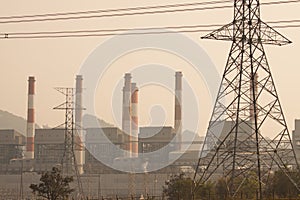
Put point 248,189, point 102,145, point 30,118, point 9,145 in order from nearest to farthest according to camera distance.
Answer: point 248,189 → point 30,118 → point 102,145 → point 9,145

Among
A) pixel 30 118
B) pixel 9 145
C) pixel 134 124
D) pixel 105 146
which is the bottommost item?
pixel 105 146

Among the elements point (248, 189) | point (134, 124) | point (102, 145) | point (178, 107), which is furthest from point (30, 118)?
point (248, 189)

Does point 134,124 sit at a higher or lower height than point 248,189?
higher

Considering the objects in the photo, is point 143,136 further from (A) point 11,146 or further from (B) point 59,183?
(B) point 59,183

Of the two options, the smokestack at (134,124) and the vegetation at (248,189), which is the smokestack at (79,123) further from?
the vegetation at (248,189)

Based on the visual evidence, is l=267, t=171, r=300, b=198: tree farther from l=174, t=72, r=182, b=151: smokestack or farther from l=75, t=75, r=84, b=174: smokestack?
l=75, t=75, r=84, b=174: smokestack

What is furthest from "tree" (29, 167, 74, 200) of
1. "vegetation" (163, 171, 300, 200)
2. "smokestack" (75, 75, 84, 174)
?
"smokestack" (75, 75, 84, 174)

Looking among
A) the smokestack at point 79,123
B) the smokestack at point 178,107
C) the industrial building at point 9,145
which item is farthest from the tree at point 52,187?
the industrial building at point 9,145

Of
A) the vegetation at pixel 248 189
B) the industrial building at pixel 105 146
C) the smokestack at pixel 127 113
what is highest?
the smokestack at pixel 127 113

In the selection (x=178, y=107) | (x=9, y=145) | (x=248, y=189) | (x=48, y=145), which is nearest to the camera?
(x=248, y=189)

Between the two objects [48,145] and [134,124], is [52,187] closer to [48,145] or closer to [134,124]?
[134,124]

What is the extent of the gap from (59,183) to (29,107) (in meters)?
30.8

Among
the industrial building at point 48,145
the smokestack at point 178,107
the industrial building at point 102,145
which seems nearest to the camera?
the smokestack at point 178,107

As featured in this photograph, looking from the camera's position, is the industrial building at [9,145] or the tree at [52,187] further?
the industrial building at [9,145]
